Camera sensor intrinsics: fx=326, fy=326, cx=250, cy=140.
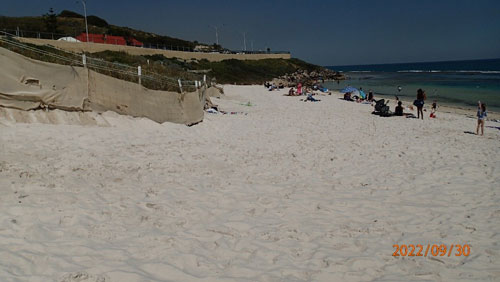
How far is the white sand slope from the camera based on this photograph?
3.68 m

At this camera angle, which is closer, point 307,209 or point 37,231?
point 37,231

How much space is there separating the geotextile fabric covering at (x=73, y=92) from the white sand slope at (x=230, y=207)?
0.57m

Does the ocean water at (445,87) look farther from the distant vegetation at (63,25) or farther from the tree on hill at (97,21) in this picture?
the tree on hill at (97,21)

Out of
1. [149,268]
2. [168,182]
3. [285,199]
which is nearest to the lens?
[149,268]

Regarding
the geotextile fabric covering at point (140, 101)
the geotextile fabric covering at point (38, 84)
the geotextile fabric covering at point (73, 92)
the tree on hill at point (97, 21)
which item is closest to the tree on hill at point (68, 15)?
the tree on hill at point (97, 21)

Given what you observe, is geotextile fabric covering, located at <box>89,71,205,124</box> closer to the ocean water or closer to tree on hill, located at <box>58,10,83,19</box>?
the ocean water

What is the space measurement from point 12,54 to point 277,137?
25.9ft

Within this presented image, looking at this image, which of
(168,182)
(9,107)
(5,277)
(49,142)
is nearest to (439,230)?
(168,182)

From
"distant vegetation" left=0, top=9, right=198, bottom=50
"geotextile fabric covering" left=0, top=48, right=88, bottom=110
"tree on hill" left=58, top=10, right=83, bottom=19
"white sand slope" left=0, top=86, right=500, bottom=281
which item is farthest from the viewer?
"tree on hill" left=58, top=10, right=83, bottom=19

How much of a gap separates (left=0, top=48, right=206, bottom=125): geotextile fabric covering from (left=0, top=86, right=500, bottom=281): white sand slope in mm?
569

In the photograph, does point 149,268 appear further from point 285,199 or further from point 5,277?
point 285,199

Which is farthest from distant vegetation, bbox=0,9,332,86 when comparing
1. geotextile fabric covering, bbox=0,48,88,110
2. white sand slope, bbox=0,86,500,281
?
white sand slope, bbox=0,86,500,281

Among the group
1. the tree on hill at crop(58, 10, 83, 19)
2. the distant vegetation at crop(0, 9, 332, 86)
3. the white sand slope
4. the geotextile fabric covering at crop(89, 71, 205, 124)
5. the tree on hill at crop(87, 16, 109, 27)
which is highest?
the tree on hill at crop(58, 10, 83, 19)

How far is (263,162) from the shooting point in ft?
27.2
